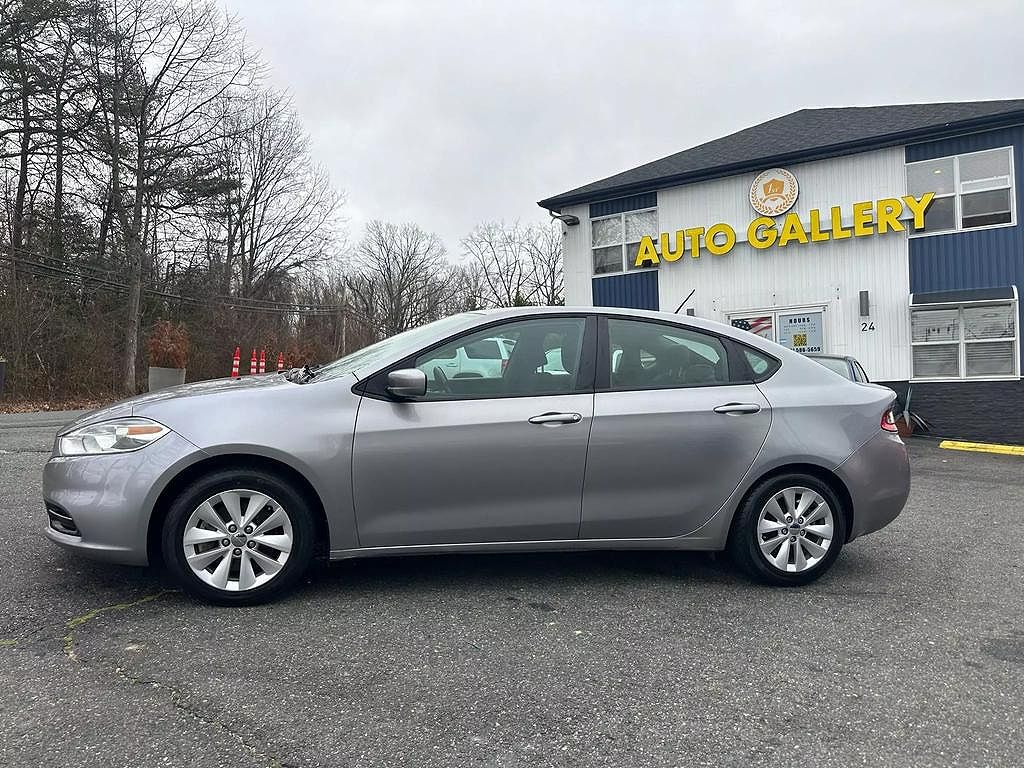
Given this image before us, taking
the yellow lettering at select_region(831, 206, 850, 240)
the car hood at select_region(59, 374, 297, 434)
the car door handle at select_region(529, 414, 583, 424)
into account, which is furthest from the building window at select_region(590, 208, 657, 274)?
the car hood at select_region(59, 374, 297, 434)

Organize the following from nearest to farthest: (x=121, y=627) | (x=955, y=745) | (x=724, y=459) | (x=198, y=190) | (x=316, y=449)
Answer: (x=955, y=745)
(x=121, y=627)
(x=316, y=449)
(x=724, y=459)
(x=198, y=190)

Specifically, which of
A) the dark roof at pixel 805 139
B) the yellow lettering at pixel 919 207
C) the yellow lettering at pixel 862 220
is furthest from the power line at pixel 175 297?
the yellow lettering at pixel 919 207

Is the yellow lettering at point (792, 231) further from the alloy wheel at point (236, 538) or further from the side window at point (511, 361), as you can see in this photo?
the alloy wheel at point (236, 538)

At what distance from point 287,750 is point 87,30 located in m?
27.5

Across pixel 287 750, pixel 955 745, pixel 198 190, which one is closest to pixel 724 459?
pixel 955 745

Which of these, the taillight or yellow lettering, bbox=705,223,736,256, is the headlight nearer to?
the taillight

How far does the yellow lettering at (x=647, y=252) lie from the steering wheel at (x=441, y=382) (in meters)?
14.2

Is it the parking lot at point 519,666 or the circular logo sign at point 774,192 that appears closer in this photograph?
the parking lot at point 519,666

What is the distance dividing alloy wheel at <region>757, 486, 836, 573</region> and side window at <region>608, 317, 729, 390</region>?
75cm

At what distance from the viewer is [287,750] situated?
232cm

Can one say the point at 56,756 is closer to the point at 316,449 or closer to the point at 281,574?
the point at 281,574

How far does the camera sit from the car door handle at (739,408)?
3.98m

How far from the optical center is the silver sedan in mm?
3484

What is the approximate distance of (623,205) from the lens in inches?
702
